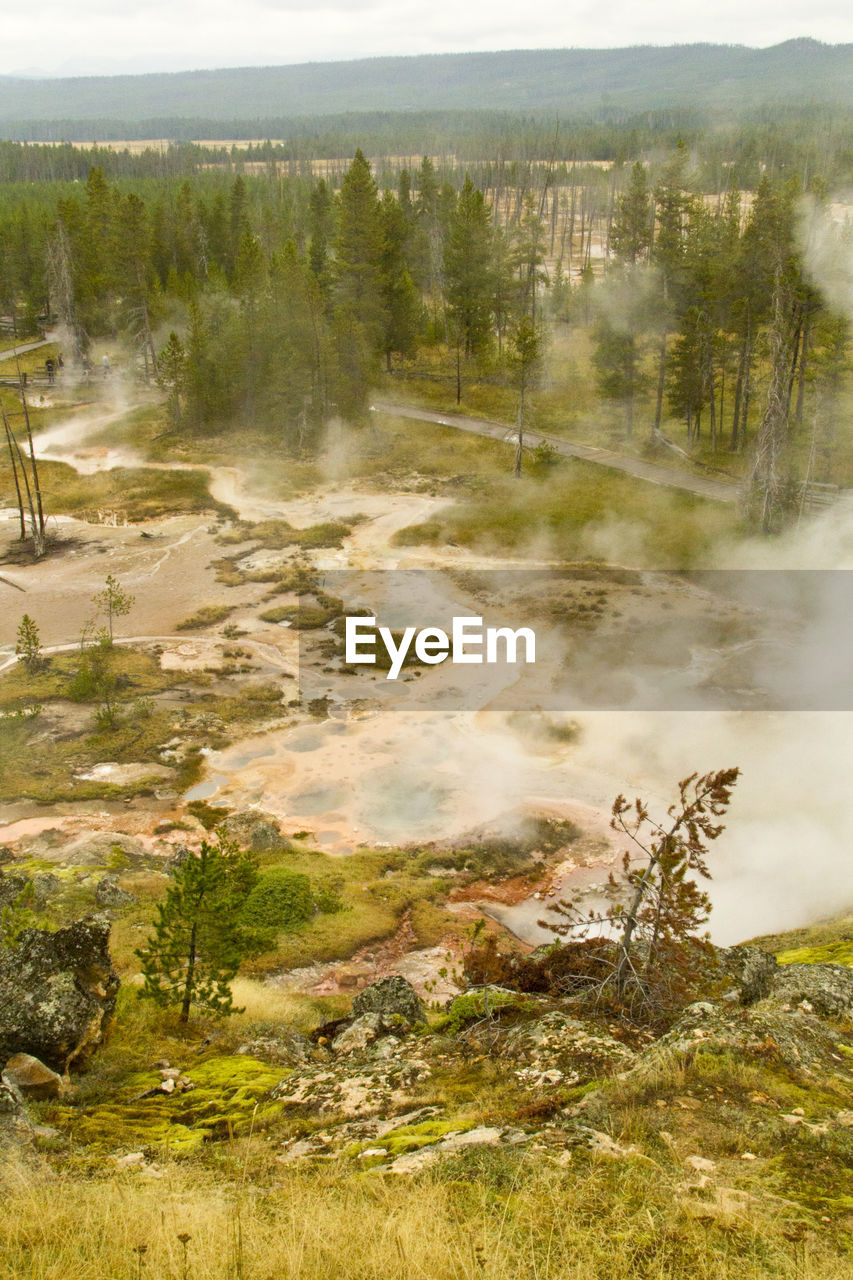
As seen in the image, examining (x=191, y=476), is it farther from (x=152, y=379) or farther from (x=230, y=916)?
(x=230, y=916)

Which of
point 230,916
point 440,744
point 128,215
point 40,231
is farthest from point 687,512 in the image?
point 40,231

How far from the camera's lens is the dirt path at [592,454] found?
53938 mm

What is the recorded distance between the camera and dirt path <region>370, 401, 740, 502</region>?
53.9 metres

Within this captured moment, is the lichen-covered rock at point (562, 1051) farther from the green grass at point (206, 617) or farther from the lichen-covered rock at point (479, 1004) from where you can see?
the green grass at point (206, 617)

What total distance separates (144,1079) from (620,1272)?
806cm

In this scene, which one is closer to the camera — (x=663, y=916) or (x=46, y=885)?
(x=663, y=916)

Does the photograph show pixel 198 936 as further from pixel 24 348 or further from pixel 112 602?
pixel 24 348

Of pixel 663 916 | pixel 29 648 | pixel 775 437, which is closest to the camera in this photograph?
pixel 663 916

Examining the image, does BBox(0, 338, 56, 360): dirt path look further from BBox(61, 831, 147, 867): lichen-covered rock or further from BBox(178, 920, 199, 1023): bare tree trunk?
BBox(178, 920, 199, 1023): bare tree trunk

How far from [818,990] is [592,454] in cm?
5099

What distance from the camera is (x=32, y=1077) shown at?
1166 centimetres

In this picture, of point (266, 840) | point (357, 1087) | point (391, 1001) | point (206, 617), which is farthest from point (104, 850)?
point (206, 617)

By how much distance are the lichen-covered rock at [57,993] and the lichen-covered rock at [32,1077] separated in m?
0.42

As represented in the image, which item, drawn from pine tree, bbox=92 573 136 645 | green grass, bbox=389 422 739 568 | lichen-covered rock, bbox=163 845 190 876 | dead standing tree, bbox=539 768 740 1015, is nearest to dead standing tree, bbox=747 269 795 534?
green grass, bbox=389 422 739 568
